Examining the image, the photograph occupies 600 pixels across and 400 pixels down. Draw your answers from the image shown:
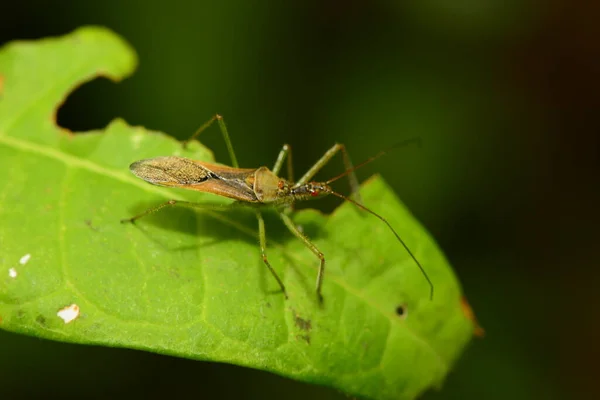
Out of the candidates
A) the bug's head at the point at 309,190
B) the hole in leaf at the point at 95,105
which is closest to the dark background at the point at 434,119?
A: the hole in leaf at the point at 95,105

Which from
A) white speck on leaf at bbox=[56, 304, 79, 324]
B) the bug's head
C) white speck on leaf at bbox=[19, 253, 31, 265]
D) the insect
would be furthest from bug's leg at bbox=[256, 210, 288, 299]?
white speck on leaf at bbox=[19, 253, 31, 265]

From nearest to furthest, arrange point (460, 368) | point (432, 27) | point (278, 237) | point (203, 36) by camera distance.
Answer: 1. point (278, 237)
2. point (460, 368)
3. point (203, 36)
4. point (432, 27)

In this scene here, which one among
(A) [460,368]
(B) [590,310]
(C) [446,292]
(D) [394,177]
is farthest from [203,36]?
(B) [590,310]

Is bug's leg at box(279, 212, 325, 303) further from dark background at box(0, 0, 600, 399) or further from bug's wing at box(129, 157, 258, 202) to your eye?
dark background at box(0, 0, 600, 399)

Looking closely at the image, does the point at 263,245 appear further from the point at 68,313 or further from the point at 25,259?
the point at 25,259

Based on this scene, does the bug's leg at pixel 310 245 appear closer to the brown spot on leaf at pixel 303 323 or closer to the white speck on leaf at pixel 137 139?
the brown spot on leaf at pixel 303 323

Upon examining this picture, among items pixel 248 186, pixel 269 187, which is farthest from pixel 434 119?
pixel 248 186

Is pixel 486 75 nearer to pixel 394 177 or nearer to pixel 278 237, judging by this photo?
pixel 394 177
